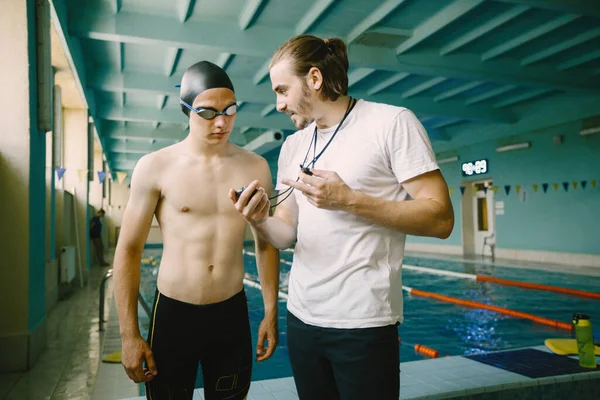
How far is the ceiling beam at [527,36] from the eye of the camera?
677cm

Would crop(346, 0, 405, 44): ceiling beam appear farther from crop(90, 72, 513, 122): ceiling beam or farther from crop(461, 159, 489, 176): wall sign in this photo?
crop(461, 159, 489, 176): wall sign

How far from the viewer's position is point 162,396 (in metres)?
1.59

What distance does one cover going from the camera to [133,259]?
1611 mm

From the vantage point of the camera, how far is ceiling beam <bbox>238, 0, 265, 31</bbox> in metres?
6.28

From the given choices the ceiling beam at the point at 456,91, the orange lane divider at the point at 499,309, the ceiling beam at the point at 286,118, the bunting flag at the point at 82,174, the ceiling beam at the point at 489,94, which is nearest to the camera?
the orange lane divider at the point at 499,309

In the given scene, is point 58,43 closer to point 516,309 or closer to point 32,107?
point 32,107

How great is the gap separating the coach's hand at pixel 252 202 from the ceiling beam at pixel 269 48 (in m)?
5.94

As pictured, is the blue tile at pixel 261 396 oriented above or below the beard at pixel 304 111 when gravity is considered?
below

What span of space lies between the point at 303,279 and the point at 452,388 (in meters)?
1.63

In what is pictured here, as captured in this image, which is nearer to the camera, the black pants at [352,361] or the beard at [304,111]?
the black pants at [352,361]

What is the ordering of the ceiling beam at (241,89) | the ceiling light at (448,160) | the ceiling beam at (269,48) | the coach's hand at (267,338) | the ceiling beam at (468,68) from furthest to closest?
1. the ceiling light at (448,160)
2. the ceiling beam at (241,89)
3. the ceiling beam at (468,68)
4. the ceiling beam at (269,48)
5. the coach's hand at (267,338)

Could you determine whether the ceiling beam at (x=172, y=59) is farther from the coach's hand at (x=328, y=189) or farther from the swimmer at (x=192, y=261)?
the coach's hand at (x=328, y=189)

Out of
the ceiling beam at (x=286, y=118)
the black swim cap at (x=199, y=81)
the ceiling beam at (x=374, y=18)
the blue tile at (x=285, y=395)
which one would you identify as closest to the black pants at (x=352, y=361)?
the black swim cap at (x=199, y=81)

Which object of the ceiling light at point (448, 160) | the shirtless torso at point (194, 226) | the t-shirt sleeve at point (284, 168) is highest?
the ceiling light at point (448, 160)
